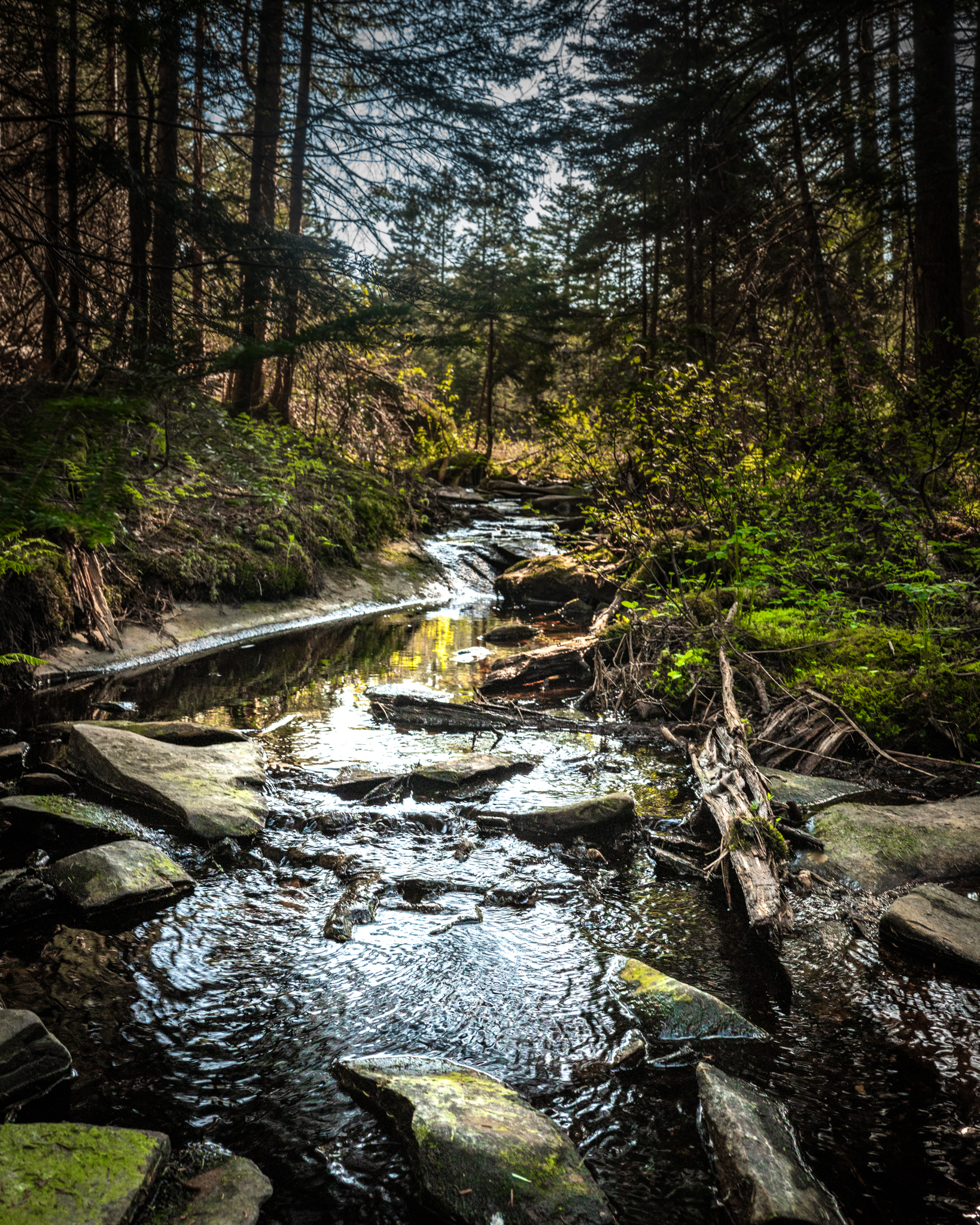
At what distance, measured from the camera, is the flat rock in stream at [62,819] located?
3.82 meters

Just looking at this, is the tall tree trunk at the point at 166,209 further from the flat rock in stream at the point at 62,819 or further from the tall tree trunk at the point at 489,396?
the tall tree trunk at the point at 489,396

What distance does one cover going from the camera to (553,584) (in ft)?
45.5

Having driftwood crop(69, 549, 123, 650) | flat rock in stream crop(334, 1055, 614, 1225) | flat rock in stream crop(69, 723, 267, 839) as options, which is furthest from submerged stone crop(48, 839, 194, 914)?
driftwood crop(69, 549, 123, 650)

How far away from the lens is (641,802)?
4836 mm

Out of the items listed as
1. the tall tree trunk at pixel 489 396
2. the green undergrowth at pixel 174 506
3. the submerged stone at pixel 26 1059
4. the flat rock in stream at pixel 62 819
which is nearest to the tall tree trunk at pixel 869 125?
the green undergrowth at pixel 174 506

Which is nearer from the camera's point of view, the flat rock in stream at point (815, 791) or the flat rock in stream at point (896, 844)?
the flat rock in stream at point (896, 844)

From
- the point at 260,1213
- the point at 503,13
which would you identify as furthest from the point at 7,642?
the point at 503,13

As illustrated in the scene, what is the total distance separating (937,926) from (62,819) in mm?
4476

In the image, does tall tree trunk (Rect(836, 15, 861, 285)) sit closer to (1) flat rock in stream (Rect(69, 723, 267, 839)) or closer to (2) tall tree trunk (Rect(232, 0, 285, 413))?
(2) tall tree trunk (Rect(232, 0, 285, 413))

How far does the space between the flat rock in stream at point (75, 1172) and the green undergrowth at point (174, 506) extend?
1.54 m

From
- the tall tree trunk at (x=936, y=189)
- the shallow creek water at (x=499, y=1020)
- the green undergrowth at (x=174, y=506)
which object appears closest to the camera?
the green undergrowth at (x=174, y=506)

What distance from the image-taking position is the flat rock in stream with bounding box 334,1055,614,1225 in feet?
5.99

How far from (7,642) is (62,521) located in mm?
6016

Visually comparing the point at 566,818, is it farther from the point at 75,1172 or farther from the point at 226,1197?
the point at 75,1172
